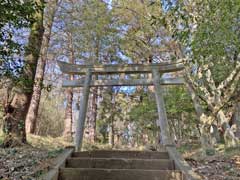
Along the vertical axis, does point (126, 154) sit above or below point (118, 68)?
below

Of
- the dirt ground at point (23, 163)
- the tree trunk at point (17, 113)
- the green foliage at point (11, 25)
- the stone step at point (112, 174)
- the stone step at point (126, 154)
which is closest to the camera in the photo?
the green foliage at point (11, 25)

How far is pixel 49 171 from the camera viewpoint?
140 inches

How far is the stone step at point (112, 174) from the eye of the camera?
378 cm

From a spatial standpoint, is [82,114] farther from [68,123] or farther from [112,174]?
[68,123]

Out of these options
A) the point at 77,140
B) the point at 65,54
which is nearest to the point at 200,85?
the point at 77,140

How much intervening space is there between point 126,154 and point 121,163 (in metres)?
0.57

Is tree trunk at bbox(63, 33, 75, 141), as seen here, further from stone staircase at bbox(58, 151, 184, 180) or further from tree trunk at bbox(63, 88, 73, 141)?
stone staircase at bbox(58, 151, 184, 180)

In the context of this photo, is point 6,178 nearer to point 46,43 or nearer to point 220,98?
point 220,98

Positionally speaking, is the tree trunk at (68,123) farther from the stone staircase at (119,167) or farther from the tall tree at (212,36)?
the stone staircase at (119,167)

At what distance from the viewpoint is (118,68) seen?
6508mm

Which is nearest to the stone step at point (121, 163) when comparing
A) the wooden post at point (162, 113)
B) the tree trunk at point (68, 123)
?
the wooden post at point (162, 113)

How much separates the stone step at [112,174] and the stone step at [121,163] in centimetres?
36

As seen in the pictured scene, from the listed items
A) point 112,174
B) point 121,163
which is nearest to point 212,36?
point 121,163

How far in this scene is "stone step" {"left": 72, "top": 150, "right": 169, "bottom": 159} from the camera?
4.70m
